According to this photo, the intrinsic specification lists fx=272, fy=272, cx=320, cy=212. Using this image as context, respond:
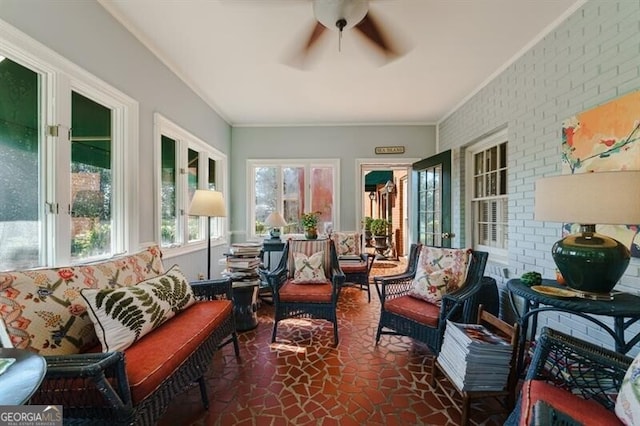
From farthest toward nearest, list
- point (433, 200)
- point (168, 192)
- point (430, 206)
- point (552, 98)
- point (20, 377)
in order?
point (430, 206) → point (433, 200) → point (168, 192) → point (552, 98) → point (20, 377)

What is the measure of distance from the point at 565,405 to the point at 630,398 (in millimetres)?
194

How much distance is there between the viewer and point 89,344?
1463 millimetres

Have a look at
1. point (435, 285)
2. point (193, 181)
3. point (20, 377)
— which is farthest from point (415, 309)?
point (193, 181)

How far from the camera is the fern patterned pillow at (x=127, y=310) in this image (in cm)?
136

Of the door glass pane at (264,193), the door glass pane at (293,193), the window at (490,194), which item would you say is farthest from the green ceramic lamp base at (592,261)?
the door glass pane at (264,193)

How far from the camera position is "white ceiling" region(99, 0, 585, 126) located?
204 centimetres

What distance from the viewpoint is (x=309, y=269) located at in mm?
2879

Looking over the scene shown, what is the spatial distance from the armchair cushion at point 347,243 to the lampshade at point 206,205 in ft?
6.87

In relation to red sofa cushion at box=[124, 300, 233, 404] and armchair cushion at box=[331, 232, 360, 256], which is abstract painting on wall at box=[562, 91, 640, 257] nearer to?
red sofa cushion at box=[124, 300, 233, 404]

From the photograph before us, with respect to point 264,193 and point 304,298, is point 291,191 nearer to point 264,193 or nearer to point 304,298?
point 264,193

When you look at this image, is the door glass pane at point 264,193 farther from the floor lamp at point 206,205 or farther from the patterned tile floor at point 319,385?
the patterned tile floor at point 319,385

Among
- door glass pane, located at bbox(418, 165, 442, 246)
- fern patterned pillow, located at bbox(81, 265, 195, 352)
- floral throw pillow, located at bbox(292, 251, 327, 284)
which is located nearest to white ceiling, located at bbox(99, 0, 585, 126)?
door glass pane, located at bbox(418, 165, 442, 246)

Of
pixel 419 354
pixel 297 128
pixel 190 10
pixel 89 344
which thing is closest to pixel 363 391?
pixel 419 354

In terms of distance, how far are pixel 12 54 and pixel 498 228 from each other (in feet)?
14.2
